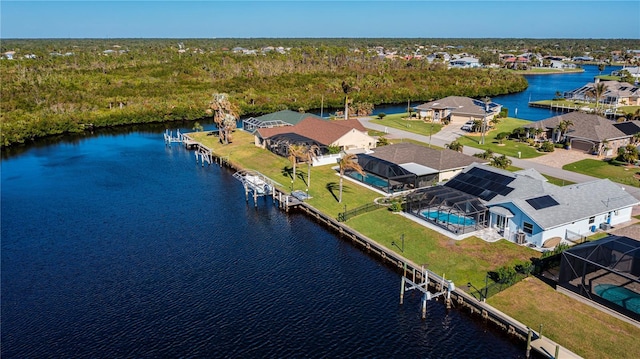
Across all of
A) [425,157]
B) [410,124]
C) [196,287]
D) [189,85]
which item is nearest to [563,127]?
[410,124]

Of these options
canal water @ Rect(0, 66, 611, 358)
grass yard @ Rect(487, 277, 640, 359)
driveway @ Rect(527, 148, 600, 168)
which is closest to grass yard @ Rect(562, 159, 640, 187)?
driveway @ Rect(527, 148, 600, 168)

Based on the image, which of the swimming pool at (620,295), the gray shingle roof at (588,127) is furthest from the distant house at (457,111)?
the swimming pool at (620,295)

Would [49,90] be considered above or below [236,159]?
above

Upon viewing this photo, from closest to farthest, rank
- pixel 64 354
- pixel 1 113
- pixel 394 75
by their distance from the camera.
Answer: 1. pixel 64 354
2. pixel 1 113
3. pixel 394 75

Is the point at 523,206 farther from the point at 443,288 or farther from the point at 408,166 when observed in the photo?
the point at 408,166

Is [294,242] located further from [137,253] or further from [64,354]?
[64,354]

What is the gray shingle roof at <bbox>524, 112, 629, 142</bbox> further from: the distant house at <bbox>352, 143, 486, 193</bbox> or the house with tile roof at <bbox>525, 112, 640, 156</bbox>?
the distant house at <bbox>352, 143, 486, 193</bbox>

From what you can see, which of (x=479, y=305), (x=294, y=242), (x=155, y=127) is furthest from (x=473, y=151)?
(x=155, y=127)

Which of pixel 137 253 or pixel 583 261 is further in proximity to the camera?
pixel 137 253
